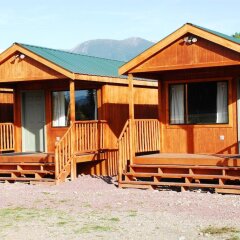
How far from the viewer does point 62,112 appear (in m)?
17.0

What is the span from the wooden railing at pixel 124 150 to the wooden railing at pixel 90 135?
6.27 ft

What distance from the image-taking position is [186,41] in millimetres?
12773

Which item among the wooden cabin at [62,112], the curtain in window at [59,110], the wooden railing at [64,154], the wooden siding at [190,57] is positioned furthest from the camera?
the curtain in window at [59,110]

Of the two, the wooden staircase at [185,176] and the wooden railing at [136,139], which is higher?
the wooden railing at [136,139]

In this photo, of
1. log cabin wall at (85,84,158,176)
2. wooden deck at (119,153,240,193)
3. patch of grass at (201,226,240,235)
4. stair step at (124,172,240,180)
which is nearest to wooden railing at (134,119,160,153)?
wooden deck at (119,153,240,193)

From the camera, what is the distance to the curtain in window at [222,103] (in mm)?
13711

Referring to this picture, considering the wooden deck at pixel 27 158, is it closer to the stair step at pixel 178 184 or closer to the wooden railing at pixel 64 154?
the wooden railing at pixel 64 154

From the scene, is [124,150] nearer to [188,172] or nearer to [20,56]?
[188,172]

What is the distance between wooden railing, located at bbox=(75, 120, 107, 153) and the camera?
15125 mm

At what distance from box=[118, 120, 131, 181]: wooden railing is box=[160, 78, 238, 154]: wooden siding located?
5.00 feet

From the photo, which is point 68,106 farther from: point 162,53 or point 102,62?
point 162,53

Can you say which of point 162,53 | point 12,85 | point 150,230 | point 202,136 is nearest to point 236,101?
point 202,136

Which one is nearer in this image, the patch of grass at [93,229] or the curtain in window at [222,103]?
the patch of grass at [93,229]

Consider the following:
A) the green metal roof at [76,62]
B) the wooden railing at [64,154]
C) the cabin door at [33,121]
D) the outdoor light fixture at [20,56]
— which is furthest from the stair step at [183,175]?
the cabin door at [33,121]
